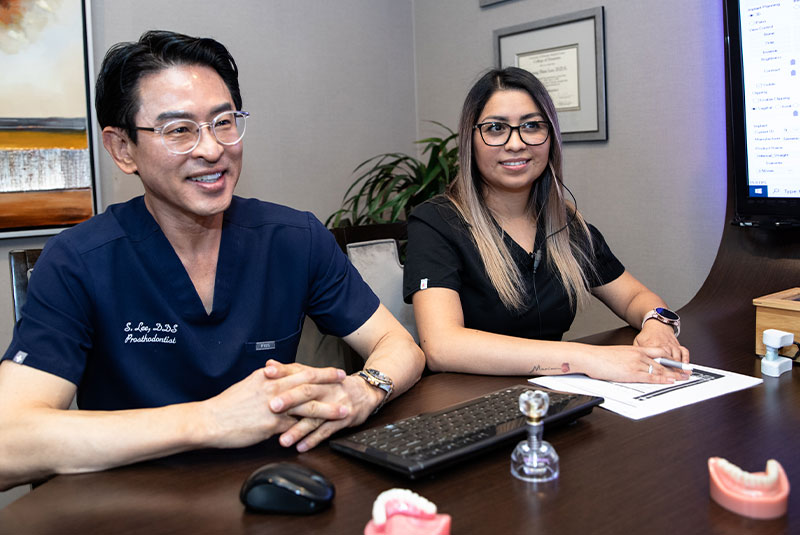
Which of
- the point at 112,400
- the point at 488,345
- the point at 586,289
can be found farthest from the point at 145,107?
the point at 586,289

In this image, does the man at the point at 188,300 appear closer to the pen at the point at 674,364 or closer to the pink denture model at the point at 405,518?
the pink denture model at the point at 405,518

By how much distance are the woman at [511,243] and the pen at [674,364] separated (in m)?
0.23

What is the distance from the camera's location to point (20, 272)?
144 cm

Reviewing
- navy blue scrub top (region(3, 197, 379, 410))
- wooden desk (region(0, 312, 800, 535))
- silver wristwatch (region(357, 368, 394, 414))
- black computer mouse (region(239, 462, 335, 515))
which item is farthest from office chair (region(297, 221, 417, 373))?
Result: black computer mouse (region(239, 462, 335, 515))

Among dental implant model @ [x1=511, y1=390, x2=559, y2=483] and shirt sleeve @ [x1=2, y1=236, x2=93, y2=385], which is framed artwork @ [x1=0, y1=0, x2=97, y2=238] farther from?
dental implant model @ [x1=511, y1=390, x2=559, y2=483]

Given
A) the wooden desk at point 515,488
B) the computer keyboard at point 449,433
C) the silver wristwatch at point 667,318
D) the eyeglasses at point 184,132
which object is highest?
A: the eyeglasses at point 184,132

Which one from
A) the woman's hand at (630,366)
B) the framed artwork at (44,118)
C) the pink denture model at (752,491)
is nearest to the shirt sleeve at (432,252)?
the woman's hand at (630,366)

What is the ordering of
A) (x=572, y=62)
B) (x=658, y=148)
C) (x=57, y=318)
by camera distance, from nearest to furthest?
(x=57, y=318), (x=658, y=148), (x=572, y=62)

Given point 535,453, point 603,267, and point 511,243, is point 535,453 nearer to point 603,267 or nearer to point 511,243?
point 511,243

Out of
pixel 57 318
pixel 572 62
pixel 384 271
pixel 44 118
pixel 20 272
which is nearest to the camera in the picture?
pixel 57 318

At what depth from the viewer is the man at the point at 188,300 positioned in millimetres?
1083

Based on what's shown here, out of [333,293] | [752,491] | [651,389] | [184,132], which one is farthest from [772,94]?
[184,132]

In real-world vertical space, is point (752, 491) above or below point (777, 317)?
below

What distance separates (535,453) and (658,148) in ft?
5.98
